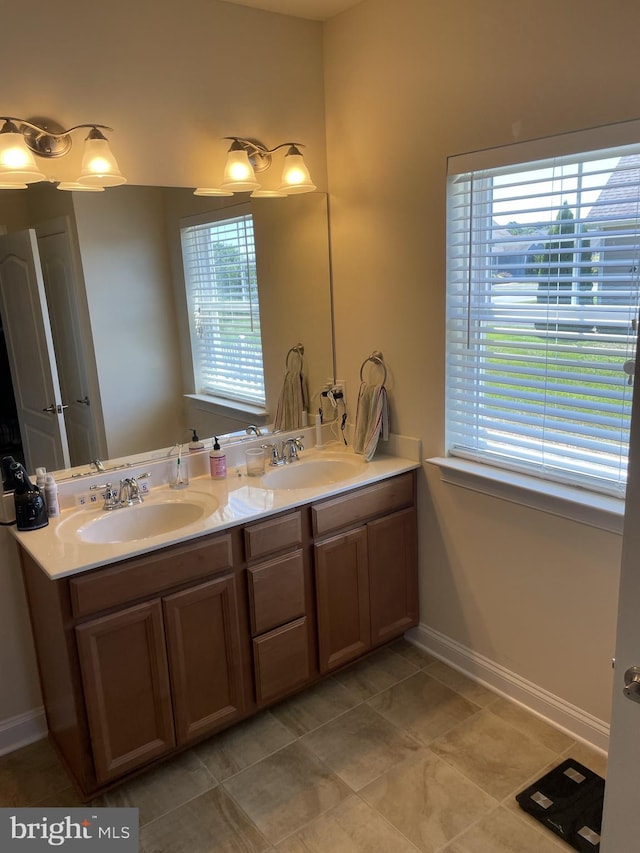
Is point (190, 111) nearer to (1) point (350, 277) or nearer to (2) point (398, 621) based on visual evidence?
(1) point (350, 277)

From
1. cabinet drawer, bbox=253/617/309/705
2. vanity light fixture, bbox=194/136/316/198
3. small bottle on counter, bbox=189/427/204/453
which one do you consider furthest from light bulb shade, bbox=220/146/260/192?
cabinet drawer, bbox=253/617/309/705

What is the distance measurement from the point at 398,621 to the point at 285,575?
726 millimetres

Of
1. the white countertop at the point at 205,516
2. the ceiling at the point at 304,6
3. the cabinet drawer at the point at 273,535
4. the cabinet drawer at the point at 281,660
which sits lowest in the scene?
the cabinet drawer at the point at 281,660

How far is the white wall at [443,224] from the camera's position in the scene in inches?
79.0

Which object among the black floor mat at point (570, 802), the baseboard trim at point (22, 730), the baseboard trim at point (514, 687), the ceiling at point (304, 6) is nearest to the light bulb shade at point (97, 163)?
the ceiling at point (304, 6)

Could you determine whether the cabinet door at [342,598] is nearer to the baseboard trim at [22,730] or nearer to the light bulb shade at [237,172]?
the baseboard trim at [22,730]

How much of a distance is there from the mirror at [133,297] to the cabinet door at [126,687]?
0.68 m

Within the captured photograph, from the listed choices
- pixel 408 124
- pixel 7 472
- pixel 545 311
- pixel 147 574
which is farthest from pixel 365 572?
pixel 408 124

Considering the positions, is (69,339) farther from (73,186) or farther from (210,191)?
(210,191)

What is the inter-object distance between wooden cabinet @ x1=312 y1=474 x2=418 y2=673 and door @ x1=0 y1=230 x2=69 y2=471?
3.31 ft

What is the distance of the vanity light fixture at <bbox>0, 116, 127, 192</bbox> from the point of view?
6.61 ft

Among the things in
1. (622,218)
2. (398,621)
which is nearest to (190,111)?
(622,218)

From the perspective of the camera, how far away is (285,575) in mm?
2406

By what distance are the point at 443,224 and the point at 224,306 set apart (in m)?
0.95
